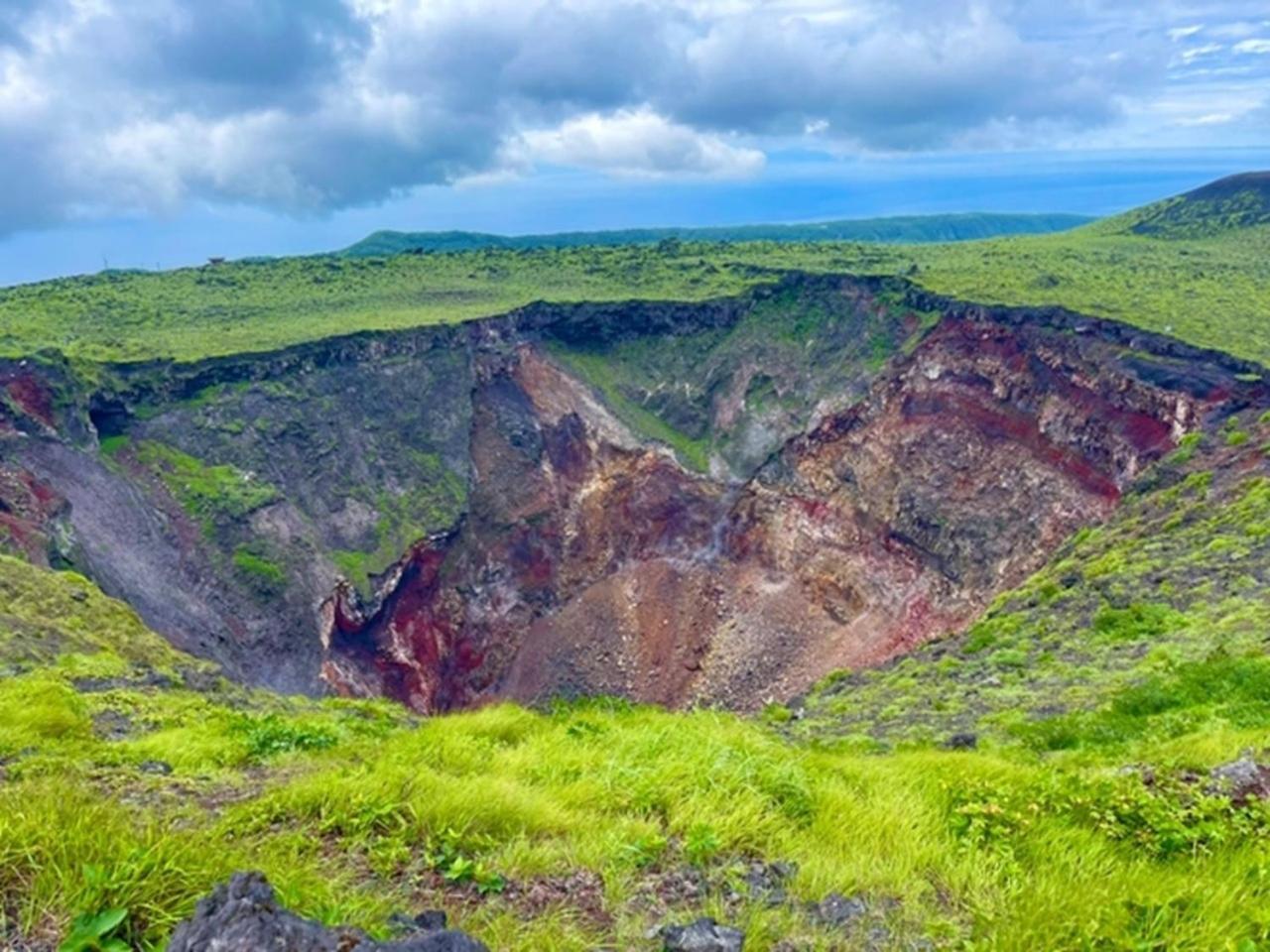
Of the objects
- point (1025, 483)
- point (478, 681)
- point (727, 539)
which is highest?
point (1025, 483)

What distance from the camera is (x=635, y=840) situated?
5.68m

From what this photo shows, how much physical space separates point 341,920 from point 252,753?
16.8 feet

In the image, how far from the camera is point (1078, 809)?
619 centimetres

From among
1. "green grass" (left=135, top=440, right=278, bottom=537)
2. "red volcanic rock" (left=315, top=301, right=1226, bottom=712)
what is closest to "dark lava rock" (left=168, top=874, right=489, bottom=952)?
"red volcanic rock" (left=315, top=301, right=1226, bottom=712)

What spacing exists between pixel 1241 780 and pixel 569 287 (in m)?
63.1

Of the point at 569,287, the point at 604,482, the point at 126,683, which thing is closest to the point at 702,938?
the point at 126,683

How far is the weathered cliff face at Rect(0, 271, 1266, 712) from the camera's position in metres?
37.7

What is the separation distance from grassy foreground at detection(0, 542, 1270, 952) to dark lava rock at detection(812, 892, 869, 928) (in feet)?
0.22

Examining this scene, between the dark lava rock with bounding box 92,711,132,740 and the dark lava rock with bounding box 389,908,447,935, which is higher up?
the dark lava rock with bounding box 389,908,447,935

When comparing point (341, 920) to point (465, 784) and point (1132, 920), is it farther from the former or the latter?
point (1132, 920)

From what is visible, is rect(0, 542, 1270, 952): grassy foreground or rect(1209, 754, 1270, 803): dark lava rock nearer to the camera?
rect(0, 542, 1270, 952): grassy foreground

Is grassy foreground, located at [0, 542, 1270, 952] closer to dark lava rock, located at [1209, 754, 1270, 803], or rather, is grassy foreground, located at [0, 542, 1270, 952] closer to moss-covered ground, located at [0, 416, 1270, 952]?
moss-covered ground, located at [0, 416, 1270, 952]

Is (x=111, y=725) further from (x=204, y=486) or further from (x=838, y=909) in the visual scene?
(x=204, y=486)

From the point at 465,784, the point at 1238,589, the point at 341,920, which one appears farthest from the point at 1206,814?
the point at 1238,589
